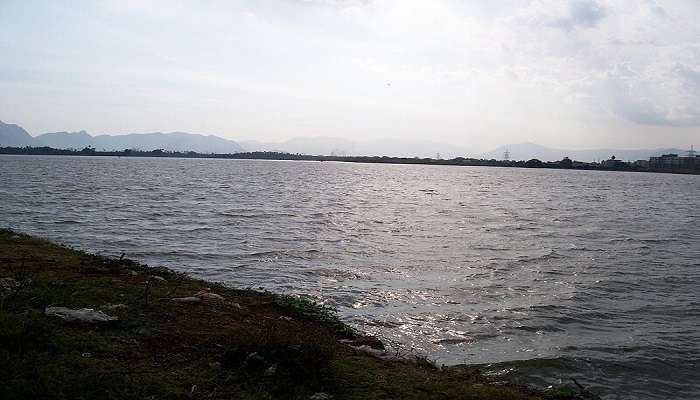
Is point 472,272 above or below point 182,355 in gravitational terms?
below

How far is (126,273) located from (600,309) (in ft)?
43.5

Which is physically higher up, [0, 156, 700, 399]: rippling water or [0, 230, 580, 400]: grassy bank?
[0, 230, 580, 400]: grassy bank

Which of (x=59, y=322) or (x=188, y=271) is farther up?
(x=59, y=322)

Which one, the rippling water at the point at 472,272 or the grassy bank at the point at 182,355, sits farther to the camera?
the rippling water at the point at 472,272

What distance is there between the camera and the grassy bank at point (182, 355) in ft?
21.0

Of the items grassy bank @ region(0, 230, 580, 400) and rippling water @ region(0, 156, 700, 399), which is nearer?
grassy bank @ region(0, 230, 580, 400)

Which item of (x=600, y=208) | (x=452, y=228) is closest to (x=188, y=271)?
(x=452, y=228)

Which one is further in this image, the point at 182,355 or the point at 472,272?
the point at 472,272

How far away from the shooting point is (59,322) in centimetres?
827

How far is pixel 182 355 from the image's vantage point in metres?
7.72

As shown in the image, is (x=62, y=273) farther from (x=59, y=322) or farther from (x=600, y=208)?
(x=600, y=208)

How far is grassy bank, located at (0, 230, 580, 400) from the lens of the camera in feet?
21.0

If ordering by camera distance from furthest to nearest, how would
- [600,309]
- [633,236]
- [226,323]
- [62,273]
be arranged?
[633,236] → [600,309] → [62,273] → [226,323]

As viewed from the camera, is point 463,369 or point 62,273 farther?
point 62,273
